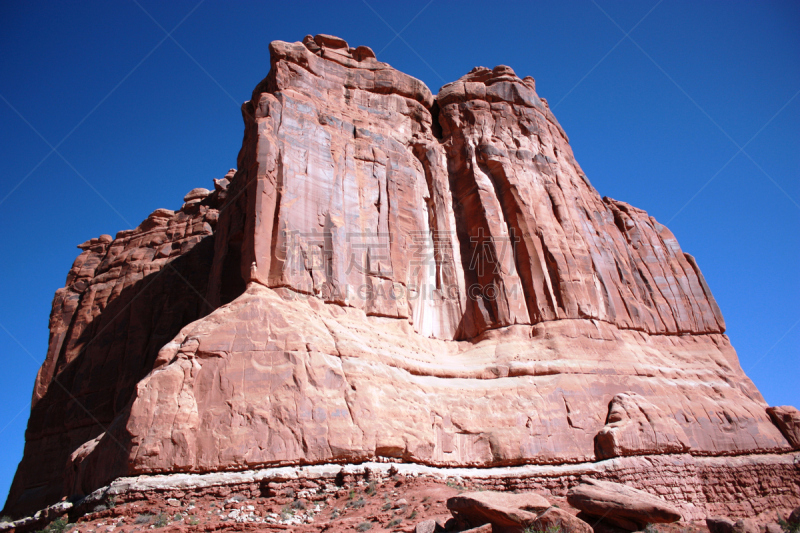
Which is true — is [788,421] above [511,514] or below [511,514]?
above

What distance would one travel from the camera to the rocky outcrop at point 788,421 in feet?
74.8

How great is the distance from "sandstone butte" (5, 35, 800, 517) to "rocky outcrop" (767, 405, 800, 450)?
0.36m

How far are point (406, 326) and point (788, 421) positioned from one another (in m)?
16.8

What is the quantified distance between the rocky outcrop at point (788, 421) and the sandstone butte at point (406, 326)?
Result: 1.17 ft

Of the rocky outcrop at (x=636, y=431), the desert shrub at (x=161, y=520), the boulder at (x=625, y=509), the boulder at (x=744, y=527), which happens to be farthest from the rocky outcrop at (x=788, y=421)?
the desert shrub at (x=161, y=520)

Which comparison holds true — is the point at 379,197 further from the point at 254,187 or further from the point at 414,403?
the point at 414,403

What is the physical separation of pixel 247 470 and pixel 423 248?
13.3 meters

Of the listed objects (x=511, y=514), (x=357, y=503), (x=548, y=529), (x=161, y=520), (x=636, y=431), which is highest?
(x=636, y=431)

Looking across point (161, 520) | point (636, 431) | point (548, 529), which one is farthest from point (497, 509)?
point (636, 431)

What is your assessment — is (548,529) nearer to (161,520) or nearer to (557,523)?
(557,523)

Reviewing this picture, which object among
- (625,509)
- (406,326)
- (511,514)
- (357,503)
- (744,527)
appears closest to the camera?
(511,514)

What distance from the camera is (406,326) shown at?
68.9ft

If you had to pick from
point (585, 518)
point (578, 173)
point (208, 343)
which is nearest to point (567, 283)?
point (578, 173)

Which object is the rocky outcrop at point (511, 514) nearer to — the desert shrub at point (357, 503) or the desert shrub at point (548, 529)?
the desert shrub at point (548, 529)
